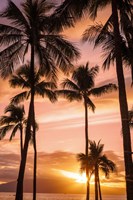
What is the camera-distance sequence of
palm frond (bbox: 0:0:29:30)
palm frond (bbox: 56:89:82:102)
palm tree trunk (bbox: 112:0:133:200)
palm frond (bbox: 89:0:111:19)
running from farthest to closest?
1. palm frond (bbox: 56:89:82:102)
2. palm frond (bbox: 0:0:29:30)
3. palm frond (bbox: 89:0:111:19)
4. palm tree trunk (bbox: 112:0:133:200)

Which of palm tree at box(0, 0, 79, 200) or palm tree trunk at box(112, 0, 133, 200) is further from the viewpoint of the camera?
palm tree at box(0, 0, 79, 200)

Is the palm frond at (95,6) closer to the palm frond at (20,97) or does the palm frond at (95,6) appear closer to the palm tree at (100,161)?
the palm frond at (20,97)

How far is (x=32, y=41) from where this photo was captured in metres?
19.5

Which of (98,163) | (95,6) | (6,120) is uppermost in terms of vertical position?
(95,6)

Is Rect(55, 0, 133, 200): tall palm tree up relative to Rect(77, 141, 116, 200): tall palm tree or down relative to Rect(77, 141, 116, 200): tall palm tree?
up

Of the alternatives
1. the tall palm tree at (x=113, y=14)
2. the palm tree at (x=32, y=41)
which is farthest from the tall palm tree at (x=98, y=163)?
the tall palm tree at (x=113, y=14)

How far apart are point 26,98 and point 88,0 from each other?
14.2 m

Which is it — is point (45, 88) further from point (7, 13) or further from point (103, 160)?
point (103, 160)

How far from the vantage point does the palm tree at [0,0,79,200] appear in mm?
19234

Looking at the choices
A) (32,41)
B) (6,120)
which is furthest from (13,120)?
(32,41)

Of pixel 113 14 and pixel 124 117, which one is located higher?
pixel 113 14

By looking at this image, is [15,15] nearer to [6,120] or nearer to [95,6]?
[95,6]

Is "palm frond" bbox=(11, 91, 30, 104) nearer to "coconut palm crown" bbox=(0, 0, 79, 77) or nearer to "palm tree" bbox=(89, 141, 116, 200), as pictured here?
"coconut palm crown" bbox=(0, 0, 79, 77)

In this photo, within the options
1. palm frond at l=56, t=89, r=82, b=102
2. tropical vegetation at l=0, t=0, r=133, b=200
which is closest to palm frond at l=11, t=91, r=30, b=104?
tropical vegetation at l=0, t=0, r=133, b=200
